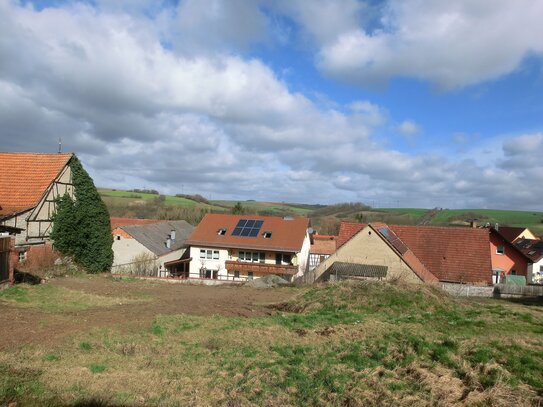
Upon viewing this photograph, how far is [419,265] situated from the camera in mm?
34469

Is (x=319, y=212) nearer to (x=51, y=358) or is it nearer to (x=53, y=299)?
(x=53, y=299)

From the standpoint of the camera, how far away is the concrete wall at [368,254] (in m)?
32.4

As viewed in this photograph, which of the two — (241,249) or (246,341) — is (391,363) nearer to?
(246,341)

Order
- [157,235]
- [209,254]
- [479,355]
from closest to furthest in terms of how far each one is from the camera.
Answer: [479,355], [209,254], [157,235]

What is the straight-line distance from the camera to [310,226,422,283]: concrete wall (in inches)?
1276

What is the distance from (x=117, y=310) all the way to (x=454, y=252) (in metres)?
31.7

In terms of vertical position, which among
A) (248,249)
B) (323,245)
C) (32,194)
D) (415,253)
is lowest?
(248,249)

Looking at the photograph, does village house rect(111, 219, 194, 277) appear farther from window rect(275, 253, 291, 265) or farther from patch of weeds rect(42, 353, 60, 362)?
patch of weeds rect(42, 353, 60, 362)

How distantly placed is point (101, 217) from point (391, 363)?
29.4 meters

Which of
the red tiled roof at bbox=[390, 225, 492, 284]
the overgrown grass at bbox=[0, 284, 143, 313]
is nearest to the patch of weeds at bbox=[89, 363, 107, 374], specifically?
the overgrown grass at bbox=[0, 284, 143, 313]

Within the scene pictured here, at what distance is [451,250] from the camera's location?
38.4 m

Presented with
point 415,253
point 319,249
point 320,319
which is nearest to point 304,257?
point 319,249

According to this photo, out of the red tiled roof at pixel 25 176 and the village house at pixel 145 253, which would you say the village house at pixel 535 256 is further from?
the red tiled roof at pixel 25 176

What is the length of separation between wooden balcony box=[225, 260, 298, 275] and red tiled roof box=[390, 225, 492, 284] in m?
11.4
